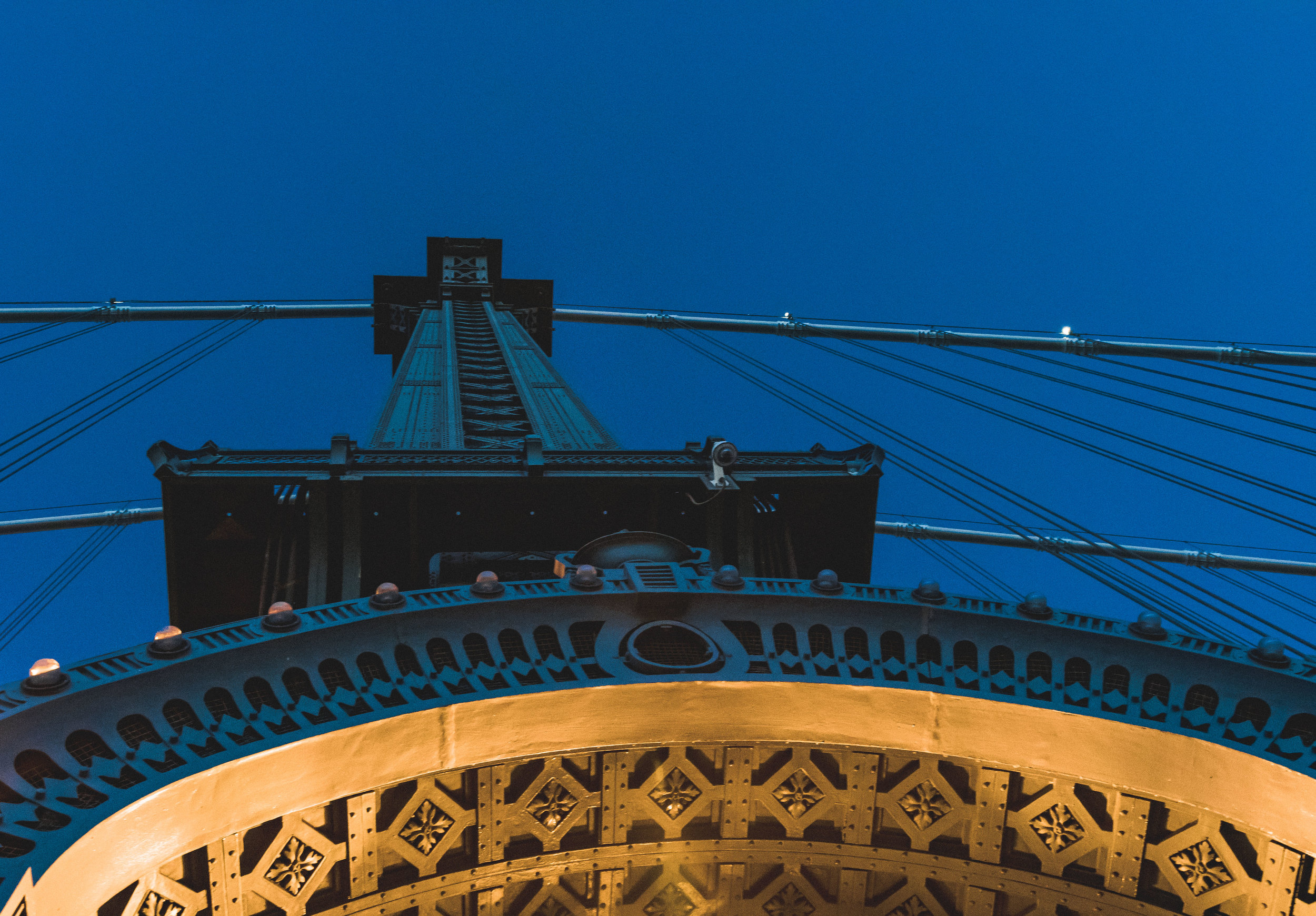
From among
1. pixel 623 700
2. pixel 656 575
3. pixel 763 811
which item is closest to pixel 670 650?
pixel 623 700

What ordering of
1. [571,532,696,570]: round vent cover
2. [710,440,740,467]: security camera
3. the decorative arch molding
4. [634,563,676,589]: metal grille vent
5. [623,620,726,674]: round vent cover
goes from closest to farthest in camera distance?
the decorative arch molding → [623,620,726,674]: round vent cover → [634,563,676,589]: metal grille vent → [571,532,696,570]: round vent cover → [710,440,740,467]: security camera

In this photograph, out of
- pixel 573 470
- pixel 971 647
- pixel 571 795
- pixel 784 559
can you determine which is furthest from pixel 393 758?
pixel 784 559

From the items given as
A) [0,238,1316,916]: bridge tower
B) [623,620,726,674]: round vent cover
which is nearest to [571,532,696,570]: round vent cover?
[0,238,1316,916]: bridge tower

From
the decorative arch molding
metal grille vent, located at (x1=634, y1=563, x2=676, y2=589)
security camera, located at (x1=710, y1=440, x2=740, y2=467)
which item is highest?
security camera, located at (x1=710, y1=440, x2=740, y2=467)

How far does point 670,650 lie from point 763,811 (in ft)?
5.73

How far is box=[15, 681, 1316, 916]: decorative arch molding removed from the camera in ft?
27.7

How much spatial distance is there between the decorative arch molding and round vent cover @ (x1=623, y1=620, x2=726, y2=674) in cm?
37

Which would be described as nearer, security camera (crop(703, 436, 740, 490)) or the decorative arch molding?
the decorative arch molding

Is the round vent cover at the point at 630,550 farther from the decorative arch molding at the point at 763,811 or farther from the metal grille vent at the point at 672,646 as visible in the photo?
the decorative arch molding at the point at 763,811

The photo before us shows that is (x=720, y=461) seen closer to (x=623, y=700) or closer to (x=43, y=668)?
(x=623, y=700)

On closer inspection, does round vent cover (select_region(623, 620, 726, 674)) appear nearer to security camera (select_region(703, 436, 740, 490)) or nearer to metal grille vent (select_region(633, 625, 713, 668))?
metal grille vent (select_region(633, 625, 713, 668))

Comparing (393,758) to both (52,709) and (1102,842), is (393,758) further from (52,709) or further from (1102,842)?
(1102,842)

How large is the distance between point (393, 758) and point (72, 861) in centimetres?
249

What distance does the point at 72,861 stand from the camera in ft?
22.0
